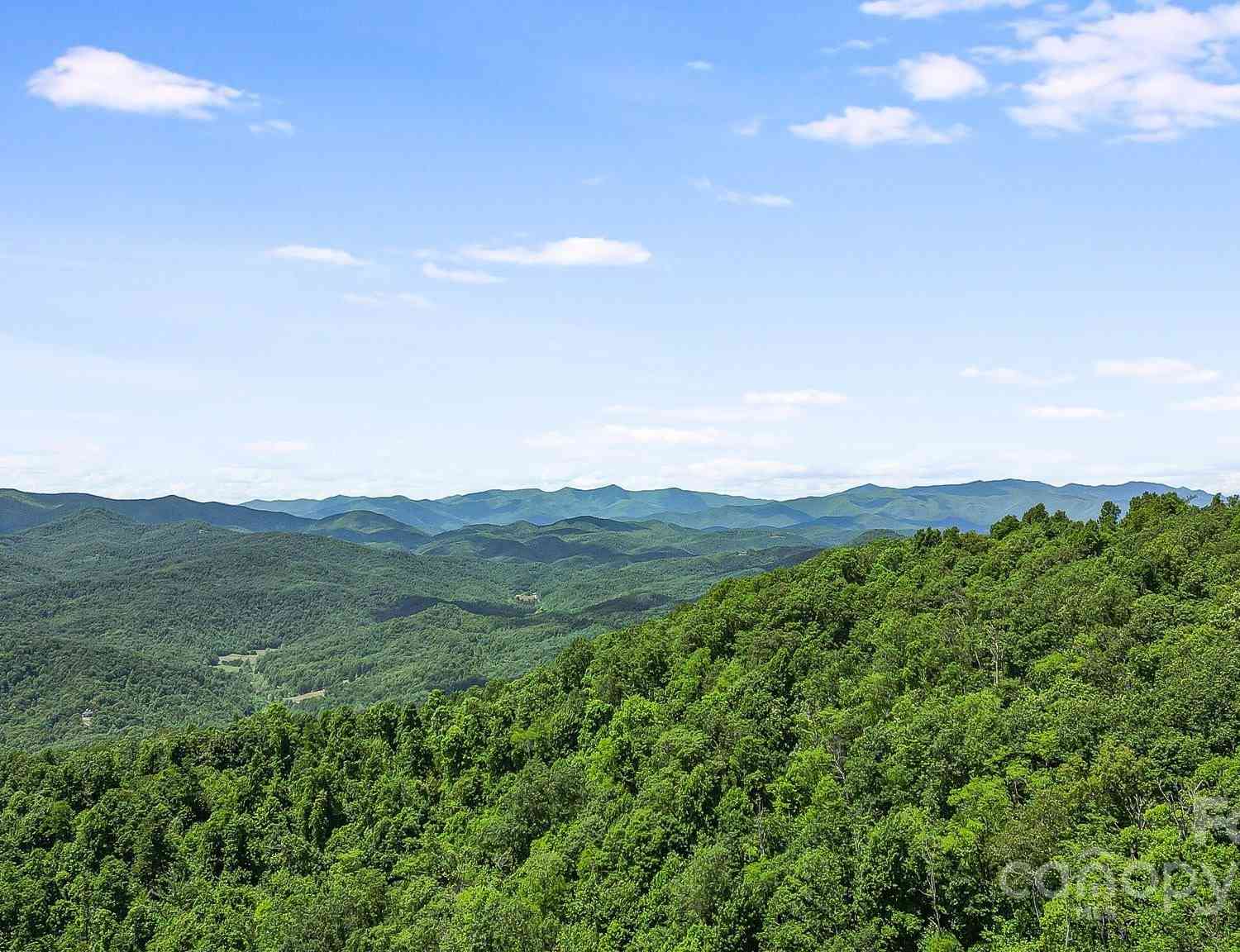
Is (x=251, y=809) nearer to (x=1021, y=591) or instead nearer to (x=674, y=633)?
(x=674, y=633)

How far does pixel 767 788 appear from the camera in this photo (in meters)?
78.8

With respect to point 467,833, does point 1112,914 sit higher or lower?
higher

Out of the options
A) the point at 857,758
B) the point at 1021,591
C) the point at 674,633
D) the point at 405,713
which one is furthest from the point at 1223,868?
the point at 405,713

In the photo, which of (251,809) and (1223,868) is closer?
(1223,868)

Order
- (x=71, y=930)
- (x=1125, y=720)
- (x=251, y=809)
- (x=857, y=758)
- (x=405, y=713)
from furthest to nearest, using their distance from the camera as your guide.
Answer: (x=405, y=713) < (x=251, y=809) < (x=71, y=930) < (x=857, y=758) < (x=1125, y=720)

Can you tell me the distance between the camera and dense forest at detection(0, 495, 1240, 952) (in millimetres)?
55156

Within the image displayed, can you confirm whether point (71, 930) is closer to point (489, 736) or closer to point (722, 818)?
point (489, 736)

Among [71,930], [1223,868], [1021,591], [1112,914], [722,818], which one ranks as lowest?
[71,930]

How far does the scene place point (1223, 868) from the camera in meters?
44.5

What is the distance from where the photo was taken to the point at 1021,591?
103188mm

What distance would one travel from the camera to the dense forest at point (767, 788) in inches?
2172

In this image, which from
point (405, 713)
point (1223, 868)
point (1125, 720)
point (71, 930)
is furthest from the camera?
point (405, 713)

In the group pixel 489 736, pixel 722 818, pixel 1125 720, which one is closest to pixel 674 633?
pixel 489 736

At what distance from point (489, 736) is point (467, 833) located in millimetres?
15578
